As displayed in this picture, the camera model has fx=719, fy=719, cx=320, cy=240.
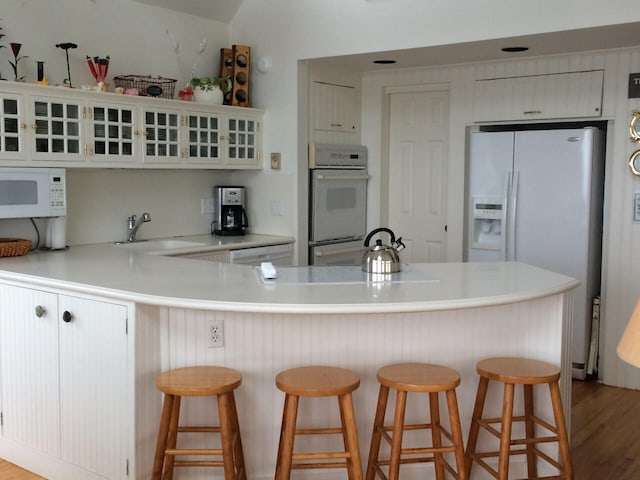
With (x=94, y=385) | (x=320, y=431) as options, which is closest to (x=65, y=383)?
(x=94, y=385)

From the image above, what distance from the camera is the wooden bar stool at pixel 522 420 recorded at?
9.25ft

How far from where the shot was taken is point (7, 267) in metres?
3.57

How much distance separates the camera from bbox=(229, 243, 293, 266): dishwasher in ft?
15.9

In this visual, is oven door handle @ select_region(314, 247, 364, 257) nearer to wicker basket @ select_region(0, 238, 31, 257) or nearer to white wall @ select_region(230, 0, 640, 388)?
white wall @ select_region(230, 0, 640, 388)

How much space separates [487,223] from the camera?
16.6 ft

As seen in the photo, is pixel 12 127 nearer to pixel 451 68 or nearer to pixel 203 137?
pixel 203 137

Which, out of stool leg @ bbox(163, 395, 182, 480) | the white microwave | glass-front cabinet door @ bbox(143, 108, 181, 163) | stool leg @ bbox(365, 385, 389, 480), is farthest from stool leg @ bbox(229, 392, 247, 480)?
glass-front cabinet door @ bbox(143, 108, 181, 163)

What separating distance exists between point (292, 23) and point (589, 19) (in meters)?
2.11

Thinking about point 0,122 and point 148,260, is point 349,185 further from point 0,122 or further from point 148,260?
point 0,122

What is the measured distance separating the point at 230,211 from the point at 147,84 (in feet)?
3.87

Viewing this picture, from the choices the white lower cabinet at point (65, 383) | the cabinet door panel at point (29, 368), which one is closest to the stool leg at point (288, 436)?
the white lower cabinet at point (65, 383)

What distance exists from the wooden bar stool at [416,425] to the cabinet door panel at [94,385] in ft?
3.38

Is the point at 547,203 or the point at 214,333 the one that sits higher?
the point at 547,203

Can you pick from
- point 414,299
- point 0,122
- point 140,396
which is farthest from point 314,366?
point 0,122
